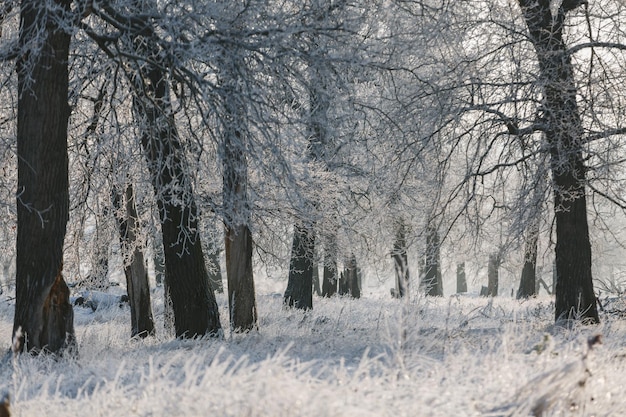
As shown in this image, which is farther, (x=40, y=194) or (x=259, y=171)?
(x=259, y=171)

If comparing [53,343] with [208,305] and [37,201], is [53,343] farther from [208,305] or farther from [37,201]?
[208,305]

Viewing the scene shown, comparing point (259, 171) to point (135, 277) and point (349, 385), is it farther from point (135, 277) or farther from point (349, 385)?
point (349, 385)

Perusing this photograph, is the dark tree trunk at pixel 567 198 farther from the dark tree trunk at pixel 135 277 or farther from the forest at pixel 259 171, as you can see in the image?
the dark tree trunk at pixel 135 277

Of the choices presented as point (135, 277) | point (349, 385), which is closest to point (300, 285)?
point (135, 277)

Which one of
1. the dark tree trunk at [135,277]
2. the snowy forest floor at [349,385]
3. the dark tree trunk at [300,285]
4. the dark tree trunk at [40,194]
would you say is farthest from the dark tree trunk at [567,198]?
the dark tree trunk at [300,285]

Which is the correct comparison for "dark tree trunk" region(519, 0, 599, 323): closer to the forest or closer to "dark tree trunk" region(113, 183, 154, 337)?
the forest

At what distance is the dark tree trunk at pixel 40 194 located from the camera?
783 cm

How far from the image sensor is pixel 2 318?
1808cm

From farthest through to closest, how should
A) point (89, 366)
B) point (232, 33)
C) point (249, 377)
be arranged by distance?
point (232, 33) → point (89, 366) → point (249, 377)

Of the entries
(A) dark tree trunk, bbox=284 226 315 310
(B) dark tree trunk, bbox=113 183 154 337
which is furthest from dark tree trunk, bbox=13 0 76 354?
(A) dark tree trunk, bbox=284 226 315 310

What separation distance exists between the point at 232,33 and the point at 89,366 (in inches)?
142

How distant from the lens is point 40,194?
7879 mm

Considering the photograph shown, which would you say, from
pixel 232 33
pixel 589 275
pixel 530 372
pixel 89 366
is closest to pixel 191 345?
pixel 89 366

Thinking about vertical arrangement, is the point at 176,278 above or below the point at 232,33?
below
